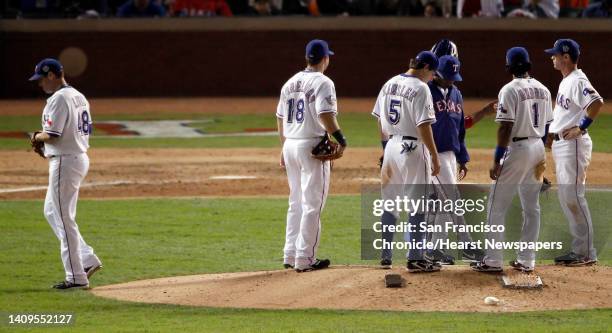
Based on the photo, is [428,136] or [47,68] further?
[47,68]

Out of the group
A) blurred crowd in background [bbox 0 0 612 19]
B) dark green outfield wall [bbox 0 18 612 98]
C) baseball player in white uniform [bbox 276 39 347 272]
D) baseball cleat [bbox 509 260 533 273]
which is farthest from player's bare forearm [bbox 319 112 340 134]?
blurred crowd in background [bbox 0 0 612 19]

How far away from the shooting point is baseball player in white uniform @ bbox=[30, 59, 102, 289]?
9391mm

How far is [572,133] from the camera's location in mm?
9914

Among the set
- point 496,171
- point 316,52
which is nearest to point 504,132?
point 496,171

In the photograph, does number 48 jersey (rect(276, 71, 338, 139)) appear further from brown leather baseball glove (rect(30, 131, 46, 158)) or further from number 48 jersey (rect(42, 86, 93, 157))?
brown leather baseball glove (rect(30, 131, 46, 158))

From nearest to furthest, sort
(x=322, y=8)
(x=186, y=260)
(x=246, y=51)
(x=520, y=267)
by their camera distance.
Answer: (x=520, y=267), (x=186, y=260), (x=246, y=51), (x=322, y=8)

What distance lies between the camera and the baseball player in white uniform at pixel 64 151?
30.8 feet

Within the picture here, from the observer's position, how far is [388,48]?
2608 centimetres

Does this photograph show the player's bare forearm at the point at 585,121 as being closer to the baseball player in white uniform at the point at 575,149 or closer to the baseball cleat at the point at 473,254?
the baseball player in white uniform at the point at 575,149

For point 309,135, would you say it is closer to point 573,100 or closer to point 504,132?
point 504,132

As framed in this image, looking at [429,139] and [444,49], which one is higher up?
[444,49]

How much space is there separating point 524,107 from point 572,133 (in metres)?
0.86

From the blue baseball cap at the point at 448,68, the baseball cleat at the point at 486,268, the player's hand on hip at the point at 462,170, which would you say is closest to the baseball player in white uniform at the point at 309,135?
the blue baseball cap at the point at 448,68

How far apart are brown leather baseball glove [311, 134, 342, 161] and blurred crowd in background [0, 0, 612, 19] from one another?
654 inches
